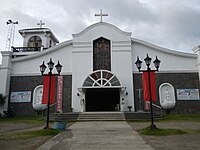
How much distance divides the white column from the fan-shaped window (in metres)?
12.1

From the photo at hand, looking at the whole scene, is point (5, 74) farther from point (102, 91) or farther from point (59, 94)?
point (102, 91)

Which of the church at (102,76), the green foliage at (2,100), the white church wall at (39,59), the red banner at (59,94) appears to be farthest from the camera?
the white church wall at (39,59)

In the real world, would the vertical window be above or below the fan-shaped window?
below

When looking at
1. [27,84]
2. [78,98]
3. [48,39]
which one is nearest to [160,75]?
[78,98]

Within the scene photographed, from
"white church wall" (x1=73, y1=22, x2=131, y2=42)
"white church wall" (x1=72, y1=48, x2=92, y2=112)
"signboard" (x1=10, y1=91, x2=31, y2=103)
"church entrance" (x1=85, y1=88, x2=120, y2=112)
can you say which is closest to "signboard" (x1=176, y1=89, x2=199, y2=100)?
"church entrance" (x1=85, y1=88, x2=120, y2=112)

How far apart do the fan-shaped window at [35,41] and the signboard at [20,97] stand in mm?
14844

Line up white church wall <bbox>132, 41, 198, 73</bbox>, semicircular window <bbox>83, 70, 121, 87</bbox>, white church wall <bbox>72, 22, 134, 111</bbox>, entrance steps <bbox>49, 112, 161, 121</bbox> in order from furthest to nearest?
1. white church wall <bbox>132, 41, 198, 73</bbox>
2. white church wall <bbox>72, 22, 134, 111</bbox>
3. semicircular window <bbox>83, 70, 121, 87</bbox>
4. entrance steps <bbox>49, 112, 161, 121</bbox>

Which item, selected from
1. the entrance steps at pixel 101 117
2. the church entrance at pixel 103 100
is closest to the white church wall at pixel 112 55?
the church entrance at pixel 103 100

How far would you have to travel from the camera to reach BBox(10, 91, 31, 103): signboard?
78.0 ft

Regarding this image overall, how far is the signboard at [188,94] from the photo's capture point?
22.6m

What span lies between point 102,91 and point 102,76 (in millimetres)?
2460

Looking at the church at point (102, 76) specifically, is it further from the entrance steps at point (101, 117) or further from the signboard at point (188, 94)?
the entrance steps at point (101, 117)

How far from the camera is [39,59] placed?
25.0 m

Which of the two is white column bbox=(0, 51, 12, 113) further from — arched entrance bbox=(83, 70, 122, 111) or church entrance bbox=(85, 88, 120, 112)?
church entrance bbox=(85, 88, 120, 112)
